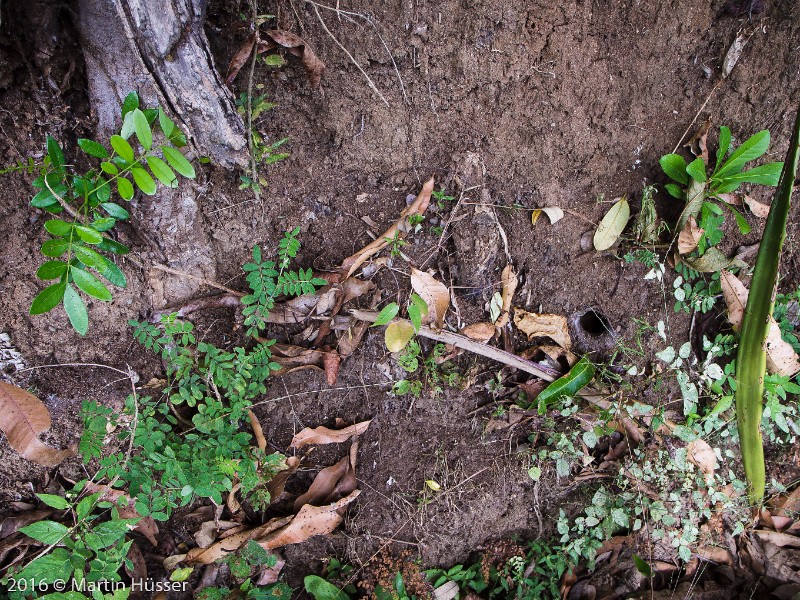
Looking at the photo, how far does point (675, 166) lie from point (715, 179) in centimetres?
16

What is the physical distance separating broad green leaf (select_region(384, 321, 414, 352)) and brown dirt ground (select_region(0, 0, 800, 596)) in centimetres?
17

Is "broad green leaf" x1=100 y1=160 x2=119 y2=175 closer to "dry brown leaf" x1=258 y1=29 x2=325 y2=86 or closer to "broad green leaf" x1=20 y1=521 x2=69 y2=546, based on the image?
"dry brown leaf" x1=258 y1=29 x2=325 y2=86

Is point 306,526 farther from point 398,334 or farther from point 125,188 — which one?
point 125,188

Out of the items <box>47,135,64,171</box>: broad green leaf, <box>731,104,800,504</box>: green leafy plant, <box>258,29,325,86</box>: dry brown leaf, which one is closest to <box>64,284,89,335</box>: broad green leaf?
<box>47,135,64,171</box>: broad green leaf

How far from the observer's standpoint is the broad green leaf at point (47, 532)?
1635mm

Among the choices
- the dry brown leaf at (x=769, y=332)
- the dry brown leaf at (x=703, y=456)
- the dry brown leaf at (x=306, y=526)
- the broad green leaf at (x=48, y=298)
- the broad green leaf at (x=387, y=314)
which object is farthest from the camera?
the dry brown leaf at (x=703, y=456)

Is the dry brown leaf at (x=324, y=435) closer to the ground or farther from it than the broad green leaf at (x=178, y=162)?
closer to the ground

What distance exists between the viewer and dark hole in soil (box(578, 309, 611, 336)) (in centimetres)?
221

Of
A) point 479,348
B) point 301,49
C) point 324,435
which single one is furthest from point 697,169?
point 324,435

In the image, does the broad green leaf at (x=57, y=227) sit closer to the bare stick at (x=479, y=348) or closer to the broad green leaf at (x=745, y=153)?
the bare stick at (x=479, y=348)

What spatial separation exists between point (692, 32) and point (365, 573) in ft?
8.42

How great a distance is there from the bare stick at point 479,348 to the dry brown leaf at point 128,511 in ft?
3.56

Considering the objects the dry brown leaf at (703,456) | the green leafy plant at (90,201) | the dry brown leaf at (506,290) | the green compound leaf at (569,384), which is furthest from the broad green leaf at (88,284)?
the dry brown leaf at (703,456)

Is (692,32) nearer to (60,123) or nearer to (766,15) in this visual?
(766,15)
